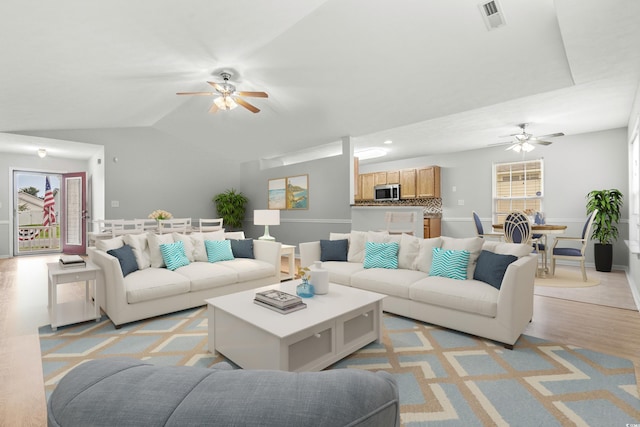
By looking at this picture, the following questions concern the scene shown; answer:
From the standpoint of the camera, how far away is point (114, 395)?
0.55 meters

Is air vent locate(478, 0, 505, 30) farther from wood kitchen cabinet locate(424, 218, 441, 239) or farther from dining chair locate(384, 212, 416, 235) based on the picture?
wood kitchen cabinet locate(424, 218, 441, 239)

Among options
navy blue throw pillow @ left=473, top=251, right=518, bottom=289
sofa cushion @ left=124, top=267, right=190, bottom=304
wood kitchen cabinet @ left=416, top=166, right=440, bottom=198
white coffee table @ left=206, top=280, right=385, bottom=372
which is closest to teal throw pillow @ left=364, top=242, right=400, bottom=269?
navy blue throw pillow @ left=473, top=251, right=518, bottom=289

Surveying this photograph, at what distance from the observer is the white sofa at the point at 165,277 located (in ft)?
9.98

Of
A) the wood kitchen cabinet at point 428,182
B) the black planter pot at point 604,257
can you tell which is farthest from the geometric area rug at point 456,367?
the wood kitchen cabinet at point 428,182

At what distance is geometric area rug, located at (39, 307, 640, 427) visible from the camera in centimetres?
179

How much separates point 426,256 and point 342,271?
3.12 ft

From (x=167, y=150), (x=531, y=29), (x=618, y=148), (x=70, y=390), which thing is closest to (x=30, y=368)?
(x=70, y=390)

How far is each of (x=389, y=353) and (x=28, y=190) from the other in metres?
10.9

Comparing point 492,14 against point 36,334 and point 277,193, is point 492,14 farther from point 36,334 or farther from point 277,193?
point 277,193

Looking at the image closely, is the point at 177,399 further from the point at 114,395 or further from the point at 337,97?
the point at 337,97

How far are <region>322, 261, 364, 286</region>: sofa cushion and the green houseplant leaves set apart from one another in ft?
14.5

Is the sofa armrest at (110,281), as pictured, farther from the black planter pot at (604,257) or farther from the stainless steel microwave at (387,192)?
the black planter pot at (604,257)

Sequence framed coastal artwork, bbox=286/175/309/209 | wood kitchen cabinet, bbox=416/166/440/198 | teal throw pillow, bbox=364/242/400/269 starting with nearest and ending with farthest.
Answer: teal throw pillow, bbox=364/242/400/269 → framed coastal artwork, bbox=286/175/309/209 → wood kitchen cabinet, bbox=416/166/440/198

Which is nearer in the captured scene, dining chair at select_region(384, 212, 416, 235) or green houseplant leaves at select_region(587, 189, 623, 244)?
green houseplant leaves at select_region(587, 189, 623, 244)
